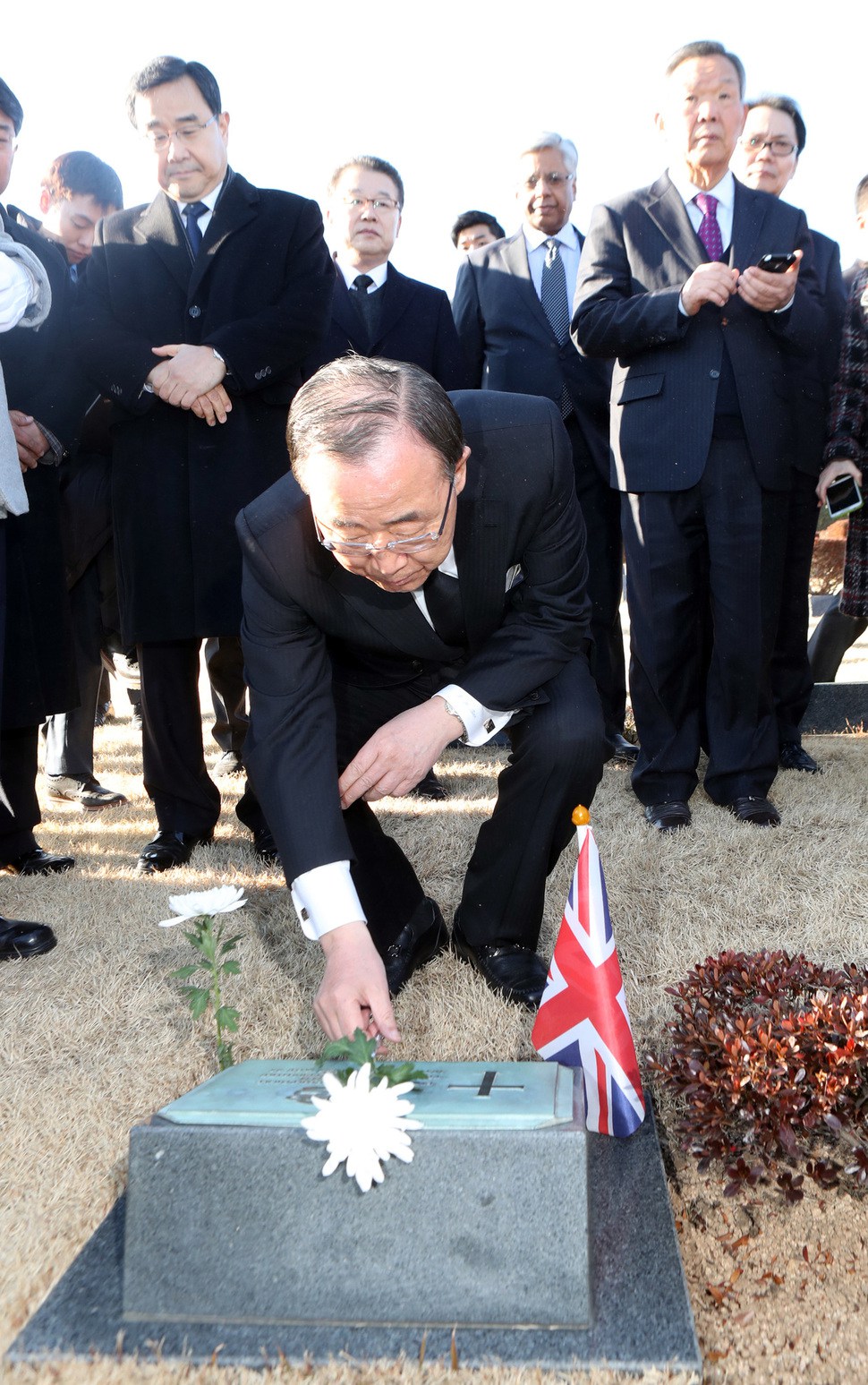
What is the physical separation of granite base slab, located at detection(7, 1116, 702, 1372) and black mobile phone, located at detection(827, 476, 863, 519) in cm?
277

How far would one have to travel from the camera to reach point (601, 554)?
430 centimetres

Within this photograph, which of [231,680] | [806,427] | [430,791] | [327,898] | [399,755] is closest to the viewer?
[327,898]

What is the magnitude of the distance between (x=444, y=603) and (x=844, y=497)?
Result: 6.85 ft

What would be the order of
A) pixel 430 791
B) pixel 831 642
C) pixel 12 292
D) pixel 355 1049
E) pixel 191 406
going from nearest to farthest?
pixel 355 1049 → pixel 12 292 → pixel 191 406 → pixel 430 791 → pixel 831 642

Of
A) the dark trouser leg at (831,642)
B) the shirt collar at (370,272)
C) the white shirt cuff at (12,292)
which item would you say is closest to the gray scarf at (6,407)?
the white shirt cuff at (12,292)

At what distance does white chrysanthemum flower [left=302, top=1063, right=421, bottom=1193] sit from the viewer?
1.46 m

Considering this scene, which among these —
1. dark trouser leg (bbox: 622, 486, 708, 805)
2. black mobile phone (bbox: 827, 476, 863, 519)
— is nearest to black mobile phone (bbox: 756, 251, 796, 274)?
dark trouser leg (bbox: 622, 486, 708, 805)

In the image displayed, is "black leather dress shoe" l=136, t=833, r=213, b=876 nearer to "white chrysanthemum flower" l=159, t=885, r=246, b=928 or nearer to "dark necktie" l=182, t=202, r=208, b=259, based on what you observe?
"white chrysanthemum flower" l=159, t=885, r=246, b=928

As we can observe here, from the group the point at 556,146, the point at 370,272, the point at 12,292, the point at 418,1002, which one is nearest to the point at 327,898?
the point at 418,1002

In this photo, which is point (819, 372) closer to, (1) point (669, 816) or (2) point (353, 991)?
(1) point (669, 816)

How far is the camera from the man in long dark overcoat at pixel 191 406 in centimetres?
337

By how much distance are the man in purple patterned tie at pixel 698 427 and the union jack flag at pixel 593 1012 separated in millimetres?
1619

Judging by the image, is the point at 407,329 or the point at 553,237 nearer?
the point at 407,329

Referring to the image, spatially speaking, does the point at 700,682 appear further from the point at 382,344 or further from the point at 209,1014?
the point at 209,1014
